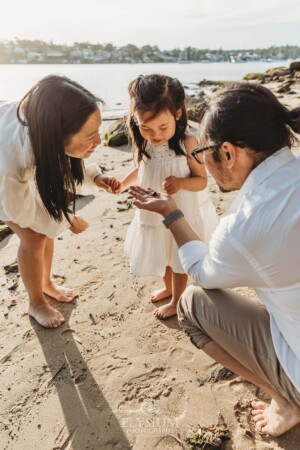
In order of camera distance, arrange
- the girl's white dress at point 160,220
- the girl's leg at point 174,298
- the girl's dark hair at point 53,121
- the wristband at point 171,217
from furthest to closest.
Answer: the girl's leg at point 174,298
the girl's white dress at point 160,220
the girl's dark hair at point 53,121
the wristband at point 171,217

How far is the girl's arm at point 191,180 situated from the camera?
229 centimetres

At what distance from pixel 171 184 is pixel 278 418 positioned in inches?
52.8

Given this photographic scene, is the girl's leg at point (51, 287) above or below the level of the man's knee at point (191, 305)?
below

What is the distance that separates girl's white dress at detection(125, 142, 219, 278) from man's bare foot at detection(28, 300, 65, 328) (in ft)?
2.01

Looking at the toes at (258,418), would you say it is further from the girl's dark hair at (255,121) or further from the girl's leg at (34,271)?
the girl's leg at (34,271)

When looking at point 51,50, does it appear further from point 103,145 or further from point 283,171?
point 283,171

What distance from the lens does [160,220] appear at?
2492mm

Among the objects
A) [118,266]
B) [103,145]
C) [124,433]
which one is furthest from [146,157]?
[103,145]

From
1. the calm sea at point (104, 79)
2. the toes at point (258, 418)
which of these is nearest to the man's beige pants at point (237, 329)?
the toes at point (258, 418)

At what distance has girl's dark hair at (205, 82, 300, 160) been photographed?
4.68ft

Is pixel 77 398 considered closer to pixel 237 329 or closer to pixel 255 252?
pixel 237 329

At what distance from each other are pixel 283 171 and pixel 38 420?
166 centimetres

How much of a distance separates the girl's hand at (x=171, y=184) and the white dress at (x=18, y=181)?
2.53ft
